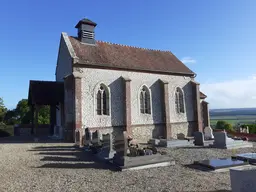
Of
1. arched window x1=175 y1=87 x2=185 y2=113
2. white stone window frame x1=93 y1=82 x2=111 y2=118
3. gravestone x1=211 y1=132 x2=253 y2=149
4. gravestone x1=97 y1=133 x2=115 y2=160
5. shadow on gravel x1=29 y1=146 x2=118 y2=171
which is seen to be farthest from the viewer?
arched window x1=175 y1=87 x2=185 y2=113

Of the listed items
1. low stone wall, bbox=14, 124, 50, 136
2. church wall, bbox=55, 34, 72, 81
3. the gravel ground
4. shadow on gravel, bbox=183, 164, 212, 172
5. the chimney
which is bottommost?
shadow on gravel, bbox=183, 164, 212, 172

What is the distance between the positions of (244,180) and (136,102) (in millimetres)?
14692

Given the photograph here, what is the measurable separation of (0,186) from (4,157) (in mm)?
4959

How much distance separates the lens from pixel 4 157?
11.3 m

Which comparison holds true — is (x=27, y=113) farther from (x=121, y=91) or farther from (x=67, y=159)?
(x=67, y=159)

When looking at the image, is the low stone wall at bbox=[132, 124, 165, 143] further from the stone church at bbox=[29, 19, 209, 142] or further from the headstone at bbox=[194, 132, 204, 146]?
the headstone at bbox=[194, 132, 204, 146]

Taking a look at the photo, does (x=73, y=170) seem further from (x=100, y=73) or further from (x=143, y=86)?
(x=143, y=86)

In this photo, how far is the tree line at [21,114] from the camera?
34138 millimetres

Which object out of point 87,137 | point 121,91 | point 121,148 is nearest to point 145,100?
point 121,91

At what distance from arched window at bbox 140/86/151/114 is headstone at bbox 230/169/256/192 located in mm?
14878

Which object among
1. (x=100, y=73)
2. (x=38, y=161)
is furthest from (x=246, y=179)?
(x=100, y=73)

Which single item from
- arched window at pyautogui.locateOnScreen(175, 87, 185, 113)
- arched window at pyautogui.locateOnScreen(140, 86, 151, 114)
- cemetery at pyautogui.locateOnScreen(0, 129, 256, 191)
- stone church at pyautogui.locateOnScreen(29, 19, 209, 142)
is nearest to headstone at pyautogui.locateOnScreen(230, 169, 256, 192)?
cemetery at pyautogui.locateOnScreen(0, 129, 256, 191)

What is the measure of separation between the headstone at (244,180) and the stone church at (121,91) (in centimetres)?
1241

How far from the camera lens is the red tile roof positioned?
18.8m
